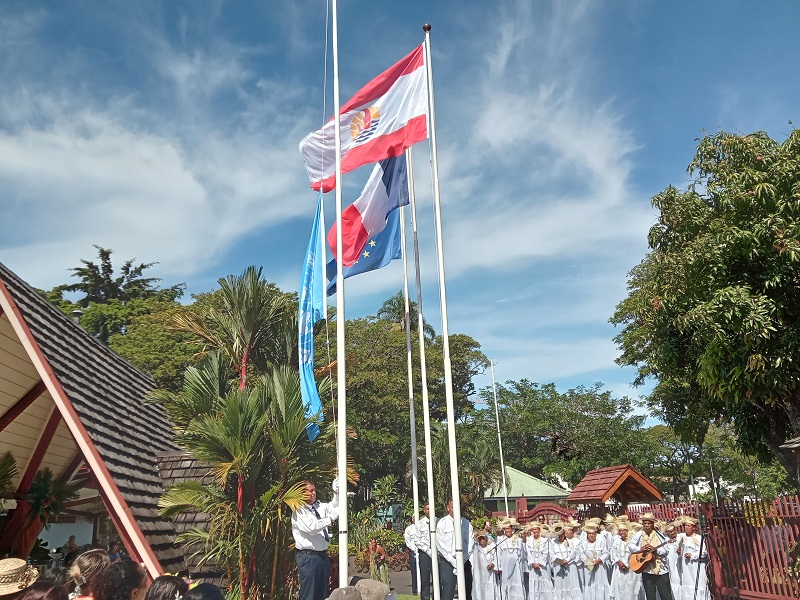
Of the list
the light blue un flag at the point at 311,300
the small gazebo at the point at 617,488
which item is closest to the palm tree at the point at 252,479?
the light blue un flag at the point at 311,300

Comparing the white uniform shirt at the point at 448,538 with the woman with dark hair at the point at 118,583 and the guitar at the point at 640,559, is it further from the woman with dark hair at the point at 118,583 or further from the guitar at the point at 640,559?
the woman with dark hair at the point at 118,583

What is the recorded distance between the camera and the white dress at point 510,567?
15.7 metres

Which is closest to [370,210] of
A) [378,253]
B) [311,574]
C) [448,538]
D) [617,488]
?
[378,253]

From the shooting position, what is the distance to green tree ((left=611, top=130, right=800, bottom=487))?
43.9 feet

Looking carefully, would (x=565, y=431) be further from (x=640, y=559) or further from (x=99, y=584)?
(x=99, y=584)

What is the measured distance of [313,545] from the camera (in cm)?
810

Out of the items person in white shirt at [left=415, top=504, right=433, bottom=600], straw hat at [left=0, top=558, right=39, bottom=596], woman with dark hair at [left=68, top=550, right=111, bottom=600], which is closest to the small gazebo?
person in white shirt at [left=415, top=504, right=433, bottom=600]

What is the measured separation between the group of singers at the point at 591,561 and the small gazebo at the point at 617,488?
8.88 ft

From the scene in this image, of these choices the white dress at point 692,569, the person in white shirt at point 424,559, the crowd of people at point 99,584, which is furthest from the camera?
the white dress at point 692,569

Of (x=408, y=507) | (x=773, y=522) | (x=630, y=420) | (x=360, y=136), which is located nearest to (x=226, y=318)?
(x=360, y=136)

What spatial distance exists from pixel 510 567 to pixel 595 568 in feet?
6.98

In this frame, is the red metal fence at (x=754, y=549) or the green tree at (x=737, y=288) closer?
the red metal fence at (x=754, y=549)

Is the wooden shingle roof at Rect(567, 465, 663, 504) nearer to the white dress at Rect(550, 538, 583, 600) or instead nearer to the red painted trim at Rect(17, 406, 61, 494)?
the white dress at Rect(550, 538, 583, 600)

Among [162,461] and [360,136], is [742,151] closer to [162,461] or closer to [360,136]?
[360,136]
